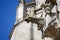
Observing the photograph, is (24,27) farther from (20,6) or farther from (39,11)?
(39,11)

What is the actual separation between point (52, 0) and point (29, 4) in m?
14.9

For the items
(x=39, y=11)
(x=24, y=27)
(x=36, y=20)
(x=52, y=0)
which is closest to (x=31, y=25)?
(x=24, y=27)

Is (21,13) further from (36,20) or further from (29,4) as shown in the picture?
(36,20)

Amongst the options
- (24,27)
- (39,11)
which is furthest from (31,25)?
(39,11)

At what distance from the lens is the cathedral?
6.02 m

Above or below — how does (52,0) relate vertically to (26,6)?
above

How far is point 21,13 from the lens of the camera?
2125 cm

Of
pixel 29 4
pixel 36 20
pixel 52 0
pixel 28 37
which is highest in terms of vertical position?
pixel 52 0

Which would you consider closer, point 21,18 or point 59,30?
point 59,30

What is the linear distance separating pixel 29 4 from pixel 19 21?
2.28 m

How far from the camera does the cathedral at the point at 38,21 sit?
237 inches

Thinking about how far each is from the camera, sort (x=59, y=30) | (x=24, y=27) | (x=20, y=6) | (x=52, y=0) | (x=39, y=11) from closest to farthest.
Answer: (x=59, y=30), (x=52, y=0), (x=39, y=11), (x=24, y=27), (x=20, y=6)

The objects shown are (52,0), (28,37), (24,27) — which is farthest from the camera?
(24,27)

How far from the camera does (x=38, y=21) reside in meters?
8.19
